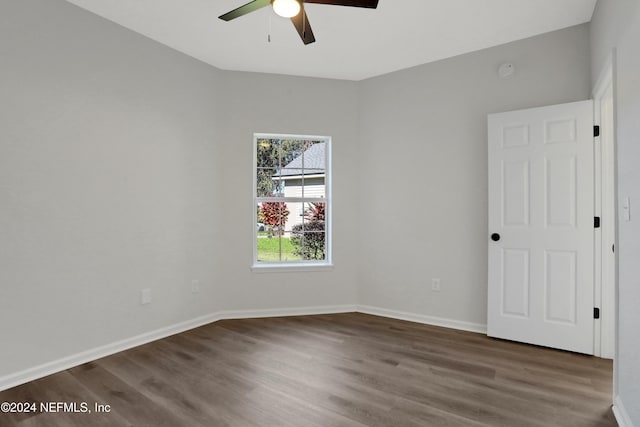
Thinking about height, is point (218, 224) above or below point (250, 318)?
above

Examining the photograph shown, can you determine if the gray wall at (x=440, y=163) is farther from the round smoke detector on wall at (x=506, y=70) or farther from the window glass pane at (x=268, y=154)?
the window glass pane at (x=268, y=154)

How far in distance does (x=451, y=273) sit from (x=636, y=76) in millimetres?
2265

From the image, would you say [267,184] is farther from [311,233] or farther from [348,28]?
[348,28]

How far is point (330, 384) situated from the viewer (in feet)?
7.56

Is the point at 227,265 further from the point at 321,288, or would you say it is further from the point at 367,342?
the point at 367,342

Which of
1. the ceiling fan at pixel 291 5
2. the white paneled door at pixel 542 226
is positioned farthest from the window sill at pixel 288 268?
the ceiling fan at pixel 291 5

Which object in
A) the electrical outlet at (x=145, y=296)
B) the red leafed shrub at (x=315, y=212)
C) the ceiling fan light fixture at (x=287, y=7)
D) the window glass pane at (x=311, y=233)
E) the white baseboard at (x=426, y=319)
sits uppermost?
the ceiling fan light fixture at (x=287, y=7)

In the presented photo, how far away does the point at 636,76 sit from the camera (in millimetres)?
1673

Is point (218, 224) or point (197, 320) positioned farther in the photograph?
point (218, 224)

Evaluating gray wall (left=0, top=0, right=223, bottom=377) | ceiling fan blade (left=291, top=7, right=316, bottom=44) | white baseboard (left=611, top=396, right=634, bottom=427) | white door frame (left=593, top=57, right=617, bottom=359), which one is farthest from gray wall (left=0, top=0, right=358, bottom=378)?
white baseboard (left=611, top=396, right=634, bottom=427)

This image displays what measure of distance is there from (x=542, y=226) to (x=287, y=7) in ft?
8.60

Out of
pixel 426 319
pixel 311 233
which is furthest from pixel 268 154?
pixel 426 319

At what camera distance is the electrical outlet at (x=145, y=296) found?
3115 mm

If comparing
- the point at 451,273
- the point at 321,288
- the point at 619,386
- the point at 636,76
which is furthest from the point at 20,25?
the point at 619,386
